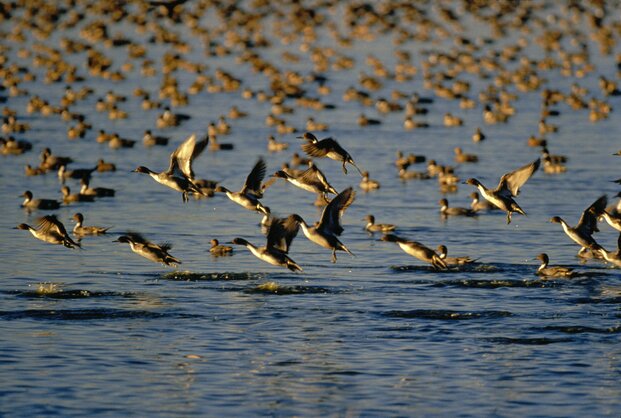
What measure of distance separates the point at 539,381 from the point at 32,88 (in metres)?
52.2

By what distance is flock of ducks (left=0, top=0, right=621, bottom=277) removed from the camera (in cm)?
2617

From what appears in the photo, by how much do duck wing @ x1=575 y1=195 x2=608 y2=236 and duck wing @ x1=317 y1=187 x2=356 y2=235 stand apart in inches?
205

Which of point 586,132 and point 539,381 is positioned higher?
point 586,132

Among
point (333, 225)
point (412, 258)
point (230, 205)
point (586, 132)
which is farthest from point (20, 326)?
point (586, 132)

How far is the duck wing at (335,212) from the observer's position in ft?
77.3

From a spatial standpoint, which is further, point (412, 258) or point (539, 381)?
point (412, 258)

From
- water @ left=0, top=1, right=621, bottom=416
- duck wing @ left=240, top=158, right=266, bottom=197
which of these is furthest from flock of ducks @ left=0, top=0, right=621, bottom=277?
water @ left=0, top=1, right=621, bottom=416

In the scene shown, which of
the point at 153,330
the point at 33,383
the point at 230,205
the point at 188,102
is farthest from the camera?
the point at 188,102

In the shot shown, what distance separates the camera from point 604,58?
85562 millimetres

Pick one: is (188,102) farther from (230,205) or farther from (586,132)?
(230,205)

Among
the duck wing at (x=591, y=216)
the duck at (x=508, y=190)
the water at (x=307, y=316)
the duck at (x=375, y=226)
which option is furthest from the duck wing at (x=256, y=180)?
the duck at (x=375, y=226)

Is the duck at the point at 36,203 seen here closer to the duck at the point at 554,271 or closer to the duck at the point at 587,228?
the duck at the point at 554,271

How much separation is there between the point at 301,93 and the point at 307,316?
42284 millimetres

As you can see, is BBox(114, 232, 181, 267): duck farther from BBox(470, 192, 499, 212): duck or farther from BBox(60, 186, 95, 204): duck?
BBox(470, 192, 499, 212): duck
